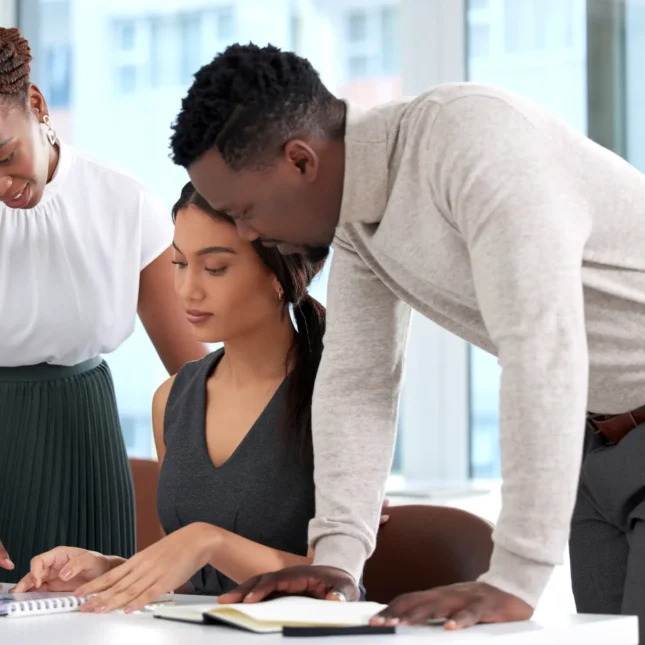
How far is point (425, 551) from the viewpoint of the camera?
5.08 ft

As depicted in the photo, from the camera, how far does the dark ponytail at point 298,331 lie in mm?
1613

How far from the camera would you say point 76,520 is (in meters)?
1.88

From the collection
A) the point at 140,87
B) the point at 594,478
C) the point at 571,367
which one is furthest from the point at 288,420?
the point at 140,87

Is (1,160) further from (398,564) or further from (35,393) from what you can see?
(398,564)

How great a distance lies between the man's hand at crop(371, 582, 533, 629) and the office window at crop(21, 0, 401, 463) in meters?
2.79

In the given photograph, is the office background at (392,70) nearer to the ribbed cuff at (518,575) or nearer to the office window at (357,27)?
the office window at (357,27)

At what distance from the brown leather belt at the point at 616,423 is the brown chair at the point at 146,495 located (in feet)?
3.59

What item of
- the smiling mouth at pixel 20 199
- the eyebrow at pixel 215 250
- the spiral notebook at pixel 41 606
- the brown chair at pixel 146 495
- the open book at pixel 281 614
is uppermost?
the smiling mouth at pixel 20 199

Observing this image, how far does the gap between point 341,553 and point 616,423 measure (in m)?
0.33

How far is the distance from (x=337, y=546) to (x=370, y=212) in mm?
363

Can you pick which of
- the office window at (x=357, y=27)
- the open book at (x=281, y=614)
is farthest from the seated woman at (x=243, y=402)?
the office window at (x=357, y=27)

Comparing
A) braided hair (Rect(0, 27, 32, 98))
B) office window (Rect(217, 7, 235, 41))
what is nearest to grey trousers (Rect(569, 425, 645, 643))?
braided hair (Rect(0, 27, 32, 98))

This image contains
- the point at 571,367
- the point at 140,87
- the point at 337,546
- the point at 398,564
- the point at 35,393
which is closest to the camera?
the point at 571,367

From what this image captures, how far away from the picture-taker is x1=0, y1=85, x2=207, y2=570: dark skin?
5.36 ft
